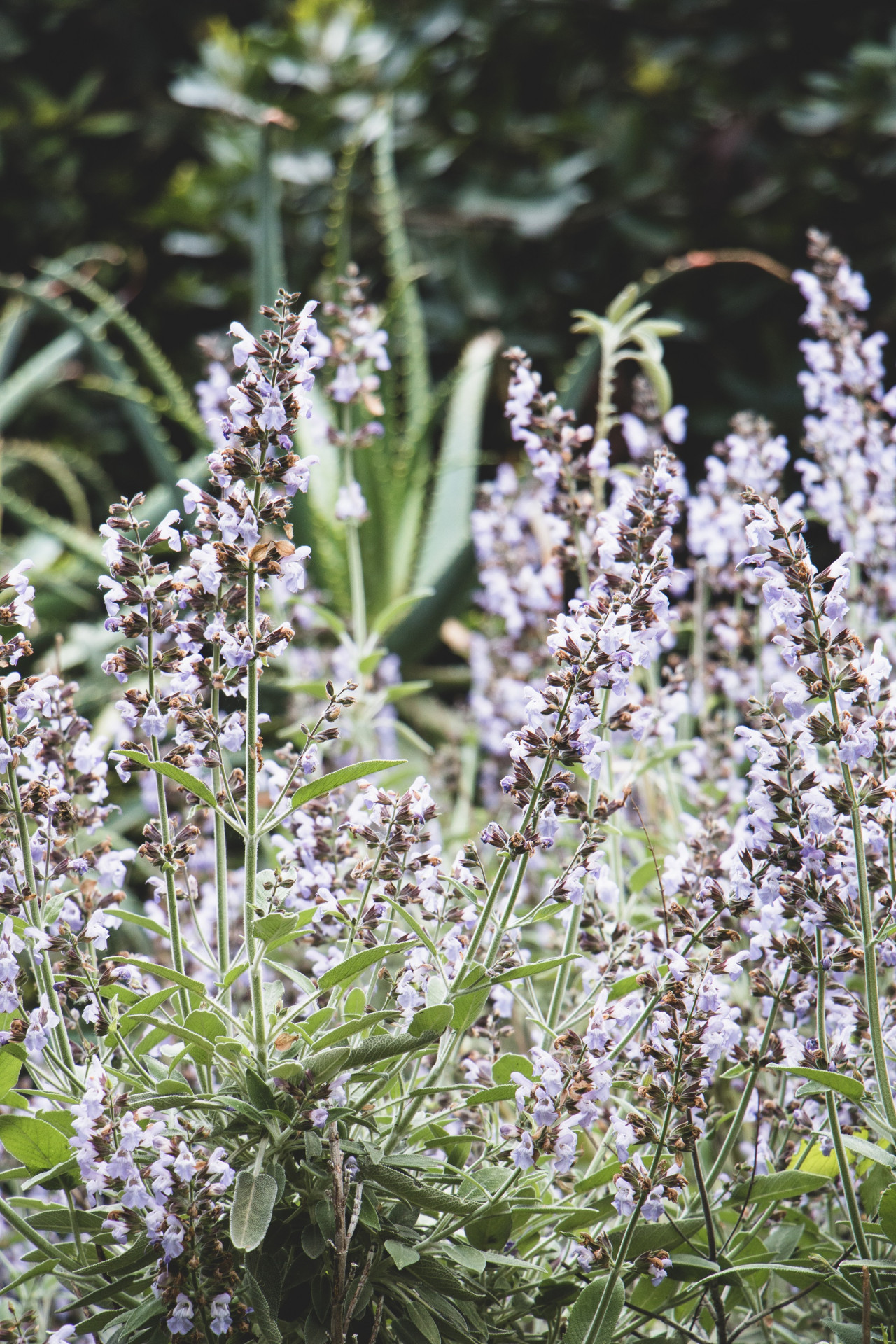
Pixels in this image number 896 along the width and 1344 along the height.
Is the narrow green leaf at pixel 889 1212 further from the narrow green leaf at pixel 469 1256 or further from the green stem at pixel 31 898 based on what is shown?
the green stem at pixel 31 898

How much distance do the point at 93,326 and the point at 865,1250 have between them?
3.01 metres

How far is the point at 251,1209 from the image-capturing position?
2.94 feet

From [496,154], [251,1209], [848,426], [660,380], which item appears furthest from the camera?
[496,154]

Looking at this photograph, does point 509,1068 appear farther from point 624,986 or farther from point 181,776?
point 181,776

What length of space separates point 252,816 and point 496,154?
3867 mm

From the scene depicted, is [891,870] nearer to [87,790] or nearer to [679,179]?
[87,790]

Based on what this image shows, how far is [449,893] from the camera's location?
1.13 metres

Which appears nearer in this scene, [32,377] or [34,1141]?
[34,1141]

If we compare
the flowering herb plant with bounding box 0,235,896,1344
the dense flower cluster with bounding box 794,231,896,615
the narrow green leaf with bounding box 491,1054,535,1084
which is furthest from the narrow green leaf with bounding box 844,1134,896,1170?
the dense flower cluster with bounding box 794,231,896,615

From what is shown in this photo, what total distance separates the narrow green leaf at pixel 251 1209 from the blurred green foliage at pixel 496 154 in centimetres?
310

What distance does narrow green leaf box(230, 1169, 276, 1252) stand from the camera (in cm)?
86

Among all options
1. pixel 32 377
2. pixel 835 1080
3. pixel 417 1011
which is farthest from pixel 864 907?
pixel 32 377

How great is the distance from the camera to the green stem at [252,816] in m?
0.97

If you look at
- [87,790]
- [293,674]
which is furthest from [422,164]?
[87,790]
